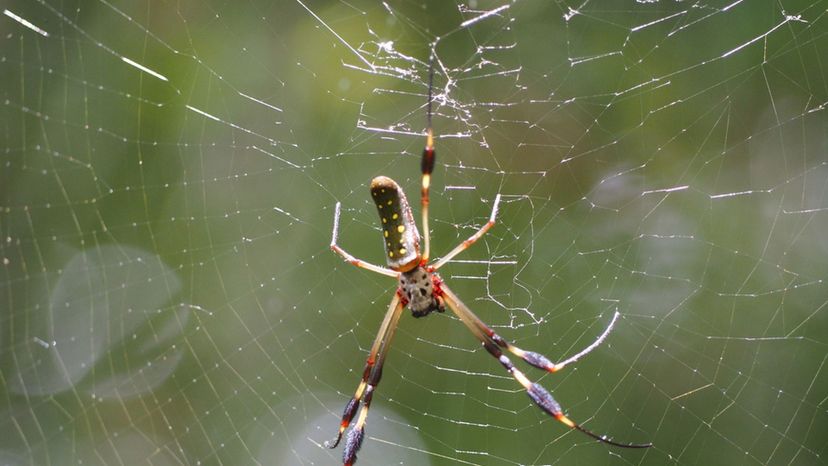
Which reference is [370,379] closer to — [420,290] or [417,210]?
[420,290]

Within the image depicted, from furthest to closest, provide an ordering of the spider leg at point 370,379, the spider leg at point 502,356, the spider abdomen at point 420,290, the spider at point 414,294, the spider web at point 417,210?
the spider web at point 417,210
the spider leg at point 370,379
the spider abdomen at point 420,290
the spider leg at point 502,356
the spider at point 414,294

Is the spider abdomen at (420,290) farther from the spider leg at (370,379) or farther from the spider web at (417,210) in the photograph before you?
the spider web at (417,210)

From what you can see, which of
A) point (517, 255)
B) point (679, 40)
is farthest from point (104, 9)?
point (679, 40)

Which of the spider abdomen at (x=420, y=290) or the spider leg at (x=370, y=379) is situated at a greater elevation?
the spider abdomen at (x=420, y=290)

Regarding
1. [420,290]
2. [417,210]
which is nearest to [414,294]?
[420,290]

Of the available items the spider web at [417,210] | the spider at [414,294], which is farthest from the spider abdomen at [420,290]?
the spider web at [417,210]

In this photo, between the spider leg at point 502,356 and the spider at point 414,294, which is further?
the spider leg at point 502,356

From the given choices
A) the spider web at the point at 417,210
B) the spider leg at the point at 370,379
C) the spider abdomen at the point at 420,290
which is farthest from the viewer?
the spider web at the point at 417,210
